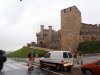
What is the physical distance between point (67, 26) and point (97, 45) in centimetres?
830

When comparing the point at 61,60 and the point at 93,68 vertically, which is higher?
the point at 61,60

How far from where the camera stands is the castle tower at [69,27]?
69562mm

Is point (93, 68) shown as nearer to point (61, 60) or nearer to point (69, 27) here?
point (61, 60)

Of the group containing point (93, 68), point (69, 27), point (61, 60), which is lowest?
point (93, 68)

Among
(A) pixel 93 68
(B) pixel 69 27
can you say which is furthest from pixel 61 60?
(B) pixel 69 27

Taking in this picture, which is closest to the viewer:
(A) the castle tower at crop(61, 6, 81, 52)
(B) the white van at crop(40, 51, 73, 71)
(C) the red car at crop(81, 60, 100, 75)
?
(C) the red car at crop(81, 60, 100, 75)

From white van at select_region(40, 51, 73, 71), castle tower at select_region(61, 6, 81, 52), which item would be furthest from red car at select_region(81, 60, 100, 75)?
castle tower at select_region(61, 6, 81, 52)

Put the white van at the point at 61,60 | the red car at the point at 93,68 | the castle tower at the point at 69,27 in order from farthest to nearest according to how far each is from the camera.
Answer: the castle tower at the point at 69,27
the white van at the point at 61,60
the red car at the point at 93,68

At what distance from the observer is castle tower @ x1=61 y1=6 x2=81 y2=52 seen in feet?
228

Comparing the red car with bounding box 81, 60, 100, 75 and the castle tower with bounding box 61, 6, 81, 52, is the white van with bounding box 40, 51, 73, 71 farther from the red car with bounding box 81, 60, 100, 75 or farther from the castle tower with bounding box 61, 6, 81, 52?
the castle tower with bounding box 61, 6, 81, 52

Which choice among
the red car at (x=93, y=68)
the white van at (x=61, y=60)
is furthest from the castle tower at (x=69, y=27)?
the red car at (x=93, y=68)

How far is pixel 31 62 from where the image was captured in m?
36.4

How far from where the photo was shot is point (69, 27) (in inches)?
2734

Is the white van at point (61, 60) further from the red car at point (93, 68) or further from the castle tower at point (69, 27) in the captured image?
the castle tower at point (69, 27)
